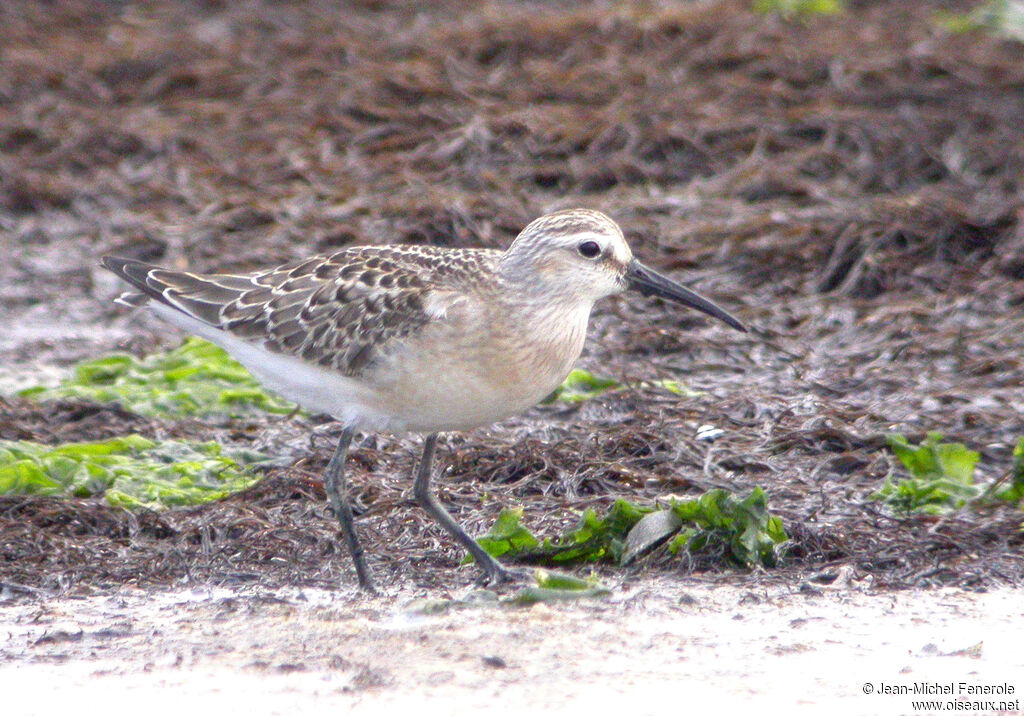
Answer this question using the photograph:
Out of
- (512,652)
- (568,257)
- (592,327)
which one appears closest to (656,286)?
(568,257)

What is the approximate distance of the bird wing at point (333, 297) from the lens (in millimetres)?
6602

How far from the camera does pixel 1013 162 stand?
484 inches

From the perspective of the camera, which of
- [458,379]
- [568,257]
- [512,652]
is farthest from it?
[568,257]

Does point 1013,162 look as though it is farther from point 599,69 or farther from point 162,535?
point 162,535

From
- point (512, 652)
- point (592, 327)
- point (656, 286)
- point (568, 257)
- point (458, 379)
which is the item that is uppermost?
A: point (568, 257)

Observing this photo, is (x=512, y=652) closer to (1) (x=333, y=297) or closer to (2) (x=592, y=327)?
(1) (x=333, y=297)

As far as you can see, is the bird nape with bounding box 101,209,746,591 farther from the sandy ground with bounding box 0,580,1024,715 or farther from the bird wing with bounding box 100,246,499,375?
the sandy ground with bounding box 0,580,1024,715

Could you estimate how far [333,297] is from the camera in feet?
22.8

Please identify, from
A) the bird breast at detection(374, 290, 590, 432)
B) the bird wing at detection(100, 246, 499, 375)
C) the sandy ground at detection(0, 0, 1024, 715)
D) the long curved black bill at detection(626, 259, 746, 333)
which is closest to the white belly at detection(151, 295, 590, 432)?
the bird breast at detection(374, 290, 590, 432)

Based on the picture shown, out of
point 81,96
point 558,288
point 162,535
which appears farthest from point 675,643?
point 81,96

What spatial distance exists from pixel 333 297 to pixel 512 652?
2031 millimetres

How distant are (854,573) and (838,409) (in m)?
1.87

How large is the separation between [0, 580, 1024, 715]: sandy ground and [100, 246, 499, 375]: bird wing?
113cm

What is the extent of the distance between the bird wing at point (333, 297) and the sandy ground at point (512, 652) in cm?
113
